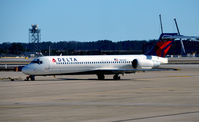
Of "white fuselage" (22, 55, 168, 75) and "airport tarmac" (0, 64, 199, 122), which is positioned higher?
Result: "white fuselage" (22, 55, 168, 75)

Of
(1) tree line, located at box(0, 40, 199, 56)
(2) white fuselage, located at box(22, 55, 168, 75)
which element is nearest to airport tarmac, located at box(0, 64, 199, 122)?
(2) white fuselage, located at box(22, 55, 168, 75)

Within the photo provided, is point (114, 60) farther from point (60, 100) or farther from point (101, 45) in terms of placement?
point (101, 45)

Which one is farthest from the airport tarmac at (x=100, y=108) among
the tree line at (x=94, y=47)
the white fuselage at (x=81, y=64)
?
the tree line at (x=94, y=47)

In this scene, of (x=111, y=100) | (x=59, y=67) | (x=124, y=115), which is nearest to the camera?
(x=124, y=115)

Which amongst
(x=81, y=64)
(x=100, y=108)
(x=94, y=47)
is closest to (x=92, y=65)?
(x=81, y=64)

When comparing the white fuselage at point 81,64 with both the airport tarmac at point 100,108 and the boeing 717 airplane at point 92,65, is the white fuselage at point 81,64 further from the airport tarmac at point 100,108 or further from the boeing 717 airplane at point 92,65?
the airport tarmac at point 100,108

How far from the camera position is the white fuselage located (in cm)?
3862

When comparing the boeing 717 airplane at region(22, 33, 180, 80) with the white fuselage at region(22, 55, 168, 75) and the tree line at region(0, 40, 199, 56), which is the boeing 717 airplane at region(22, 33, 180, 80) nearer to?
the white fuselage at region(22, 55, 168, 75)

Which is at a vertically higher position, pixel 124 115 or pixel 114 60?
pixel 114 60

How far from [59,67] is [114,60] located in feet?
20.2

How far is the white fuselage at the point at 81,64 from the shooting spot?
38.6 m

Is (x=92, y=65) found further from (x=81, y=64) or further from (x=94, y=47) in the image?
(x=94, y=47)

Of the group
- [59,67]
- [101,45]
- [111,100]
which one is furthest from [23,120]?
[101,45]

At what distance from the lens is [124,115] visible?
54.1 feet
